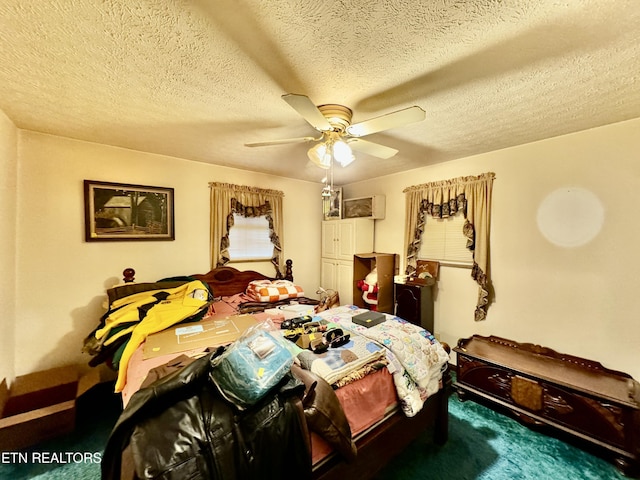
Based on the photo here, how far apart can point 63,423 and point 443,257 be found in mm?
4040

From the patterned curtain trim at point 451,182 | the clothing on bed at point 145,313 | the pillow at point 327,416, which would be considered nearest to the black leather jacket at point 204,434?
the pillow at point 327,416

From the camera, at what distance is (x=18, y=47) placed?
1.26 metres

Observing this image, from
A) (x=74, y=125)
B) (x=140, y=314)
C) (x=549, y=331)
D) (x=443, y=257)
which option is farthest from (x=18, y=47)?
(x=549, y=331)

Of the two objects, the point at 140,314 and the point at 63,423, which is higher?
the point at 140,314

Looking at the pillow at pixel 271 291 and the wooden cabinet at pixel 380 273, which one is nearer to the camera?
the pillow at pixel 271 291

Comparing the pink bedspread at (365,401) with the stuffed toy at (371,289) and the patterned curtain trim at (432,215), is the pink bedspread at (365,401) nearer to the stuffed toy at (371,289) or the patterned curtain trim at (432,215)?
the stuffed toy at (371,289)

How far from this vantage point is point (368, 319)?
2.12 m

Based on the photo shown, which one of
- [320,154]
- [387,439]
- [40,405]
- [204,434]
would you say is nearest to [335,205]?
[320,154]

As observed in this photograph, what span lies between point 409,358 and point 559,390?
4.47 ft

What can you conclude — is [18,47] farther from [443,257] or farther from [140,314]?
[443,257]

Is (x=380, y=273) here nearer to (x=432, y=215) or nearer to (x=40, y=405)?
(x=432, y=215)

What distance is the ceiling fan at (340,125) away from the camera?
4.74 feet

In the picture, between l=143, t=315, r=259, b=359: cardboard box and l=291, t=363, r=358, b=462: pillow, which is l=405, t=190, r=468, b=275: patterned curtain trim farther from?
l=291, t=363, r=358, b=462: pillow

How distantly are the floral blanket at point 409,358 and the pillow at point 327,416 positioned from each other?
0.50m
